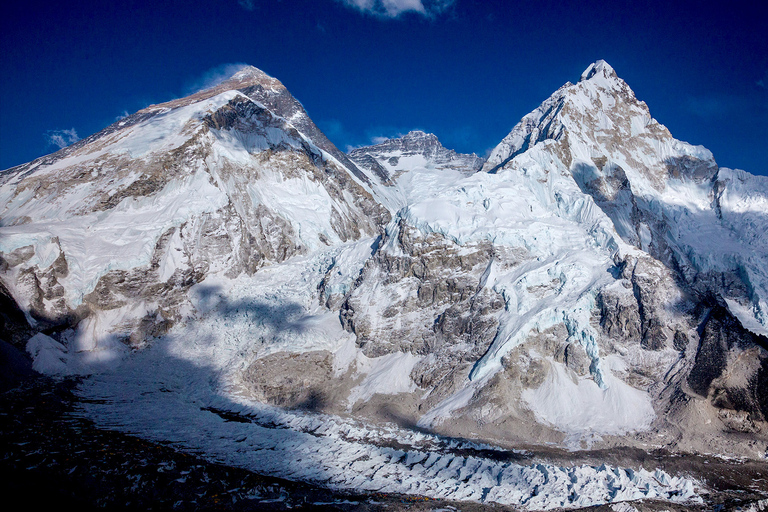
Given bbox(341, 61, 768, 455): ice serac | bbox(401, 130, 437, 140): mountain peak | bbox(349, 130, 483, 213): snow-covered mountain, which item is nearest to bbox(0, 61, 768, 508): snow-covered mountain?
bbox(341, 61, 768, 455): ice serac

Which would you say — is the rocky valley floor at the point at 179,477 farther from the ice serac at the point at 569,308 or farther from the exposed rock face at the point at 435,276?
the ice serac at the point at 569,308

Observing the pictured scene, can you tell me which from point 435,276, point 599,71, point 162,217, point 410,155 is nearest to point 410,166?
point 410,155

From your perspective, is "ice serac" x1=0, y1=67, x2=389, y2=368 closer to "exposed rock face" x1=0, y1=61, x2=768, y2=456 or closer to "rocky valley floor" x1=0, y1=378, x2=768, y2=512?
"exposed rock face" x1=0, y1=61, x2=768, y2=456

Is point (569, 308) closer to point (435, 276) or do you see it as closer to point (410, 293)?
point (435, 276)

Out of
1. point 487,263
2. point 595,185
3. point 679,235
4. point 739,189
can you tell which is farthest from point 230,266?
point 739,189

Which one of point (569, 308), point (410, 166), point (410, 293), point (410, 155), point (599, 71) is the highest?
point (410, 155)

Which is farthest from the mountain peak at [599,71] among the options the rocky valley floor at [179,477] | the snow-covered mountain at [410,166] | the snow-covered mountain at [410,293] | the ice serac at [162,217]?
the rocky valley floor at [179,477]

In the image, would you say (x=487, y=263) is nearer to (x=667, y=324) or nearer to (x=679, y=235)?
(x=667, y=324)
